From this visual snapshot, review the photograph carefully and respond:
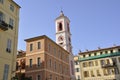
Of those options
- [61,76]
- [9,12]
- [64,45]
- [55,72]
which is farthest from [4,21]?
[64,45]

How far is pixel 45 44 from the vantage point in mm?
42656

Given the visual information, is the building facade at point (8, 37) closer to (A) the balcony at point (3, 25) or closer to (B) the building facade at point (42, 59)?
(A) the balcony at point (3, 25)

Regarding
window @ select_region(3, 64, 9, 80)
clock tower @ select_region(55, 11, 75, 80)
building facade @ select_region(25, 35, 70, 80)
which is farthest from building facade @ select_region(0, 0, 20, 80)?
clock tower @ select_region(55, 11, 75, 80)

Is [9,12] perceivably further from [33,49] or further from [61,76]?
[61,76]

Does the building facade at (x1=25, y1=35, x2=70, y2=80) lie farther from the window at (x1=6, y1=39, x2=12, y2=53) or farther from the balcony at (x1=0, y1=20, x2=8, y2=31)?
the balcony at (x1=0, y1=20, x2=8, y2=31)

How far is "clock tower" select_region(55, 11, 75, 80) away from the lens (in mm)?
61300

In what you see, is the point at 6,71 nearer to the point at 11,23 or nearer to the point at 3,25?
the point at 3,25

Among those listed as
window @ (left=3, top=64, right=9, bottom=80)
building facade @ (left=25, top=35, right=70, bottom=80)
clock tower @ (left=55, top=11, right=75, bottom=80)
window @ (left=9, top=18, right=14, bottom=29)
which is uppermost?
clock tower @ (left=55, top=11, right=75, bottom=80)

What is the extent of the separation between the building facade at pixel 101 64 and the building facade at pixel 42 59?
1589cm

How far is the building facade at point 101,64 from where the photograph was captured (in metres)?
57.5

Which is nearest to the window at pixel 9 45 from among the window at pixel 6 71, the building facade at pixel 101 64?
the window at pixel 6 71

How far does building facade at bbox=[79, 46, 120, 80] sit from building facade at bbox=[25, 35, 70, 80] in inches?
625

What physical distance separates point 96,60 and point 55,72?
2038cm

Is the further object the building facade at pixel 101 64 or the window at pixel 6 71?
the building facade at pixel 101 64
